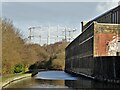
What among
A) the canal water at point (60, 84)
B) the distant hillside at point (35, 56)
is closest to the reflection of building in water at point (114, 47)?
the canal water at point (60, 84)

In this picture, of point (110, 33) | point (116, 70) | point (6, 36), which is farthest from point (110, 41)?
point (6, 36)

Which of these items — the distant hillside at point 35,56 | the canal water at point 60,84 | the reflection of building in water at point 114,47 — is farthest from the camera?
the reflection of building in water at point 114,47

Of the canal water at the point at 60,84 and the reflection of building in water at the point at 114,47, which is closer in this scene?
the canal water at the point at 60,84

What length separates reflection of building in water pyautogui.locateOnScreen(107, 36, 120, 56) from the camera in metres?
40.3

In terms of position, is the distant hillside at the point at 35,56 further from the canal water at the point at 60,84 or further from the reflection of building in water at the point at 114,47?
the reflection of building in water at the point at 114,47

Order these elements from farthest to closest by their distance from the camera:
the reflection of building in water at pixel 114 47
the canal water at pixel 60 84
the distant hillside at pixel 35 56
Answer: the reflection of building in water at pixel 114 47 → the distant hillside at pixel 35 56 → the canal water at pixel 60 84

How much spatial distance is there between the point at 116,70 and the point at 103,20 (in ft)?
102

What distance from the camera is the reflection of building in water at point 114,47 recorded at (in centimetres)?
4028

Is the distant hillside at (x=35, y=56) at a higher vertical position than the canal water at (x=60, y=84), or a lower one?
higher

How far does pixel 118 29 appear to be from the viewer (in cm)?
4162

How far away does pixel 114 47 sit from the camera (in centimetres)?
4034

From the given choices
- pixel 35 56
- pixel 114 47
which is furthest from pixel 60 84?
pixel 35 56

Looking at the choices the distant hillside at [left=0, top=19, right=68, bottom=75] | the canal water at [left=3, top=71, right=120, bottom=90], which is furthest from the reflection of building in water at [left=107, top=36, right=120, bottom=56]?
the distant hillside at [left=0, top=19, right=68, bottom=75]

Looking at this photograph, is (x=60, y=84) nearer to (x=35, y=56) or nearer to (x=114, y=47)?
(x=114, y=47)
